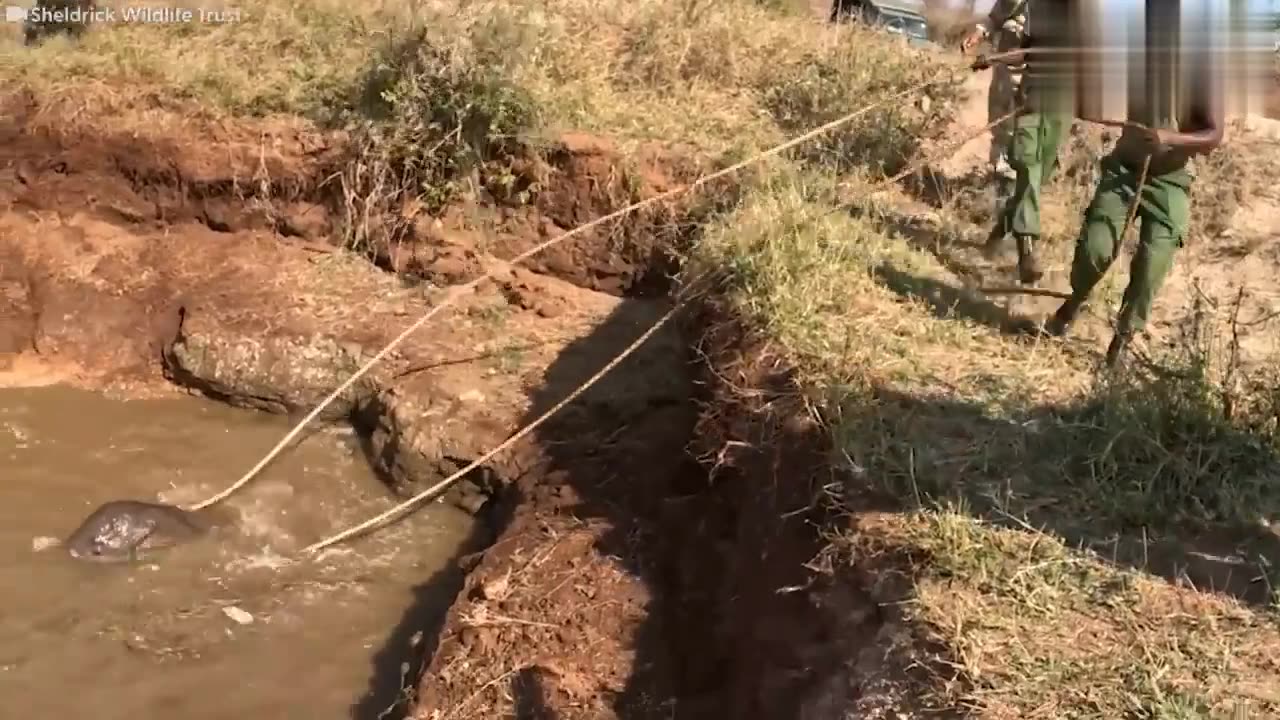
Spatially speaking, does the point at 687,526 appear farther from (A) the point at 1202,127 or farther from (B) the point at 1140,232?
(A) the point at 1202,127

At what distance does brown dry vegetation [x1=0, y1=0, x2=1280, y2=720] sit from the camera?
2.75m

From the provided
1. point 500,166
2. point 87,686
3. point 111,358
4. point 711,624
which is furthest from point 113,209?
point 711,624

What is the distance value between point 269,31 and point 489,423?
10.9ft

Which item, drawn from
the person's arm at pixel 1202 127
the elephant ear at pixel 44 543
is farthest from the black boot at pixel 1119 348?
the elephant ear at pixel 44 543

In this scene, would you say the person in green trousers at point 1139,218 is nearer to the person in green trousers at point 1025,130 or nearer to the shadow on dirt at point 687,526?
the person in green trousers at point 1025,130

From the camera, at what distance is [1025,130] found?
5148 mm

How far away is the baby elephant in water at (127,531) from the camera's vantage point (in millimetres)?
4941

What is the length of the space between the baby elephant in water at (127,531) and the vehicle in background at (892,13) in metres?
6.64

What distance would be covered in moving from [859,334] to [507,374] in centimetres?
220

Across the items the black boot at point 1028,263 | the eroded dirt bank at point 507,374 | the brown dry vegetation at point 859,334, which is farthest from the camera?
the black boot at point 1028,263

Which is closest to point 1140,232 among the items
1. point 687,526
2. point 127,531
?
point 687,526

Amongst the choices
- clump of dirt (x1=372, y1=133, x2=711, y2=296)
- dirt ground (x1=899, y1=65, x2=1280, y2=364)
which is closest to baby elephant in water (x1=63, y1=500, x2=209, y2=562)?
clump of dirt (x1=372, y1=133, x2=711, y2=296)

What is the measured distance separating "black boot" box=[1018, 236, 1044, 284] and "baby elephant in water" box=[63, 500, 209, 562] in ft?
13.1

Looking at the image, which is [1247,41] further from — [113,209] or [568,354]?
[113,209]
